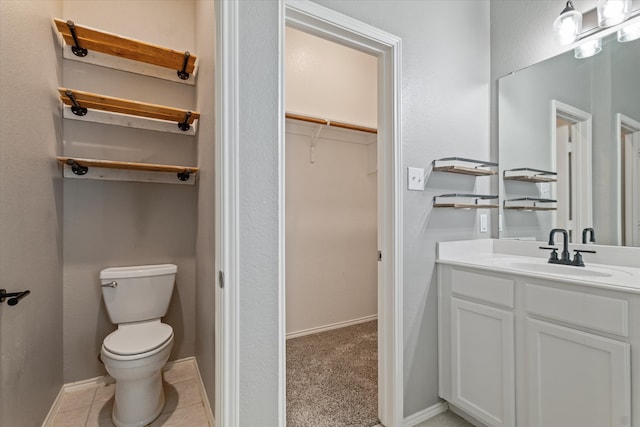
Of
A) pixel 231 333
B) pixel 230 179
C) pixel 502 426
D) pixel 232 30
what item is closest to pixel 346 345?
pixel 502 426

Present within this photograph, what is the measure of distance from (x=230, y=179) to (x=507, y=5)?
7.07 ft

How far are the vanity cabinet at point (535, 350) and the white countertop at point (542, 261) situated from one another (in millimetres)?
31

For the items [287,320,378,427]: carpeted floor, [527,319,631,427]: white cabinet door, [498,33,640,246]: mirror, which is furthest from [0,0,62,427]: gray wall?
[498,33,640,246]: mirror

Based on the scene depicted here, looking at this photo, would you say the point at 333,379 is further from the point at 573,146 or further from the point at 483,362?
the point at 573,146

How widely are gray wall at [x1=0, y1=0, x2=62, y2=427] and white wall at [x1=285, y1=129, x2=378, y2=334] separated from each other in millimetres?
1567

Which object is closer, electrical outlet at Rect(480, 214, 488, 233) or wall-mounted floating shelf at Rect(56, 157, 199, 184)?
wall-mounted floating shelf at Rect(56, 157, 199, 184)

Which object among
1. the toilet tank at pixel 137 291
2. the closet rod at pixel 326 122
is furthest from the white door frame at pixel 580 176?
the toilet tank at pixel 137 291

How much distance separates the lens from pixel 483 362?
1.44 m

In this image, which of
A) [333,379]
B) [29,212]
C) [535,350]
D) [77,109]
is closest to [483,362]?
[535,350]

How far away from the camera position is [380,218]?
1.57m

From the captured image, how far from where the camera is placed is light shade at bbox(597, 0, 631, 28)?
138 cm

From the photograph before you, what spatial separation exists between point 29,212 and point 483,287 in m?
2.24

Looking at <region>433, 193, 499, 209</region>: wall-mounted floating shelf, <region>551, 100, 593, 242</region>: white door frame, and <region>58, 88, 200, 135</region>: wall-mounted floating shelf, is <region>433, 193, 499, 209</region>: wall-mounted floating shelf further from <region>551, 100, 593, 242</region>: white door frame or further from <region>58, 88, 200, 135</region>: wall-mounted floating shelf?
<region>58, 88, 200, 135</region>: wall-mounted floating shelf

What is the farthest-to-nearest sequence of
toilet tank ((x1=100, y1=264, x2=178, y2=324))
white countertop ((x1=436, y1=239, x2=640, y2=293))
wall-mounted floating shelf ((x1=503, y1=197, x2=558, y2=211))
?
1. toilet tank ((x1=100, y1=264, x2=178, y2=324))
2. wall-mounted floating shelf ((x1=503, y1=197, x2=558, y2=211))
3. white countertop ((x1=436, y1=239, x2=640, y2=293))
